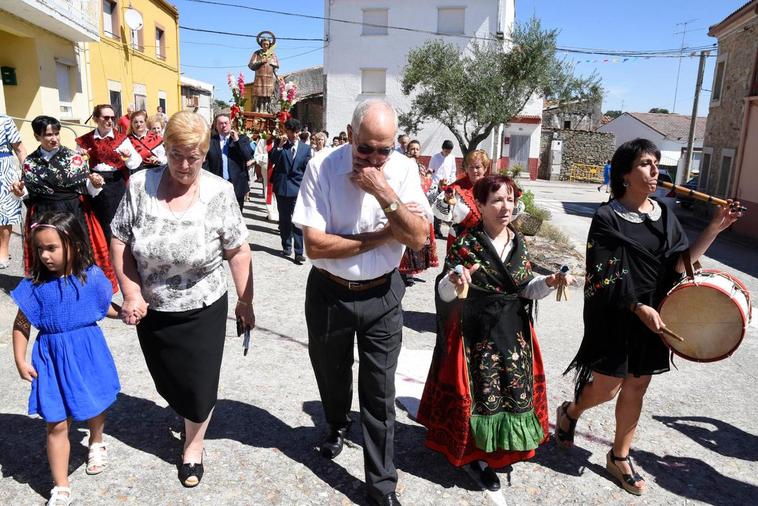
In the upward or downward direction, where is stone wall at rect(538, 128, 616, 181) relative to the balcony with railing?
downward

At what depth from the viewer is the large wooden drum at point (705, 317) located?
2842 millimetres

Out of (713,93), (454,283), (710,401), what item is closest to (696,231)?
(713,93)

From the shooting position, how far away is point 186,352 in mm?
2773

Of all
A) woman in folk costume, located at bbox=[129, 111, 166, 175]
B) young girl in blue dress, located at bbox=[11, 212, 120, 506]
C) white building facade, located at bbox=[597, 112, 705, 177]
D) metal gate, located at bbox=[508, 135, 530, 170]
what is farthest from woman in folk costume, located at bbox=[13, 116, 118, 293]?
white building facade, located at bbox=[597, 112, 705, 177]

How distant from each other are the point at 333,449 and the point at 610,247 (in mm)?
1847

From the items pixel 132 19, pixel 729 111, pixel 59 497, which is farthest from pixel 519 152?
pixel 59 497

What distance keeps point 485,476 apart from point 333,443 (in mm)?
849

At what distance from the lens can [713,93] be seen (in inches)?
737

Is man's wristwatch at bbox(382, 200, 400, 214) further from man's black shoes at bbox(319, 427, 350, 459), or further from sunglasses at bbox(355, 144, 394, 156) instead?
man's black shoes at bbox(319, 427, 350, 459)

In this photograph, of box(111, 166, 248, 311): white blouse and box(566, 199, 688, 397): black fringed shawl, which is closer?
box(111, 166, 248, 311): white blouse

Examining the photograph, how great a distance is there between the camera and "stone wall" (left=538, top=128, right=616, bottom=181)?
3381cm

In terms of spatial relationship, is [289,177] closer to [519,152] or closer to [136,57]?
[136,57]

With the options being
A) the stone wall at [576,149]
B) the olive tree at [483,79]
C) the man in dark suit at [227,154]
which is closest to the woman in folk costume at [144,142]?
the man in dark suit at [227,154]

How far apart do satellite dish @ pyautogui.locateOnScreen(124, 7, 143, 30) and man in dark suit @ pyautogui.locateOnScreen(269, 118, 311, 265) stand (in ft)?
46.6
